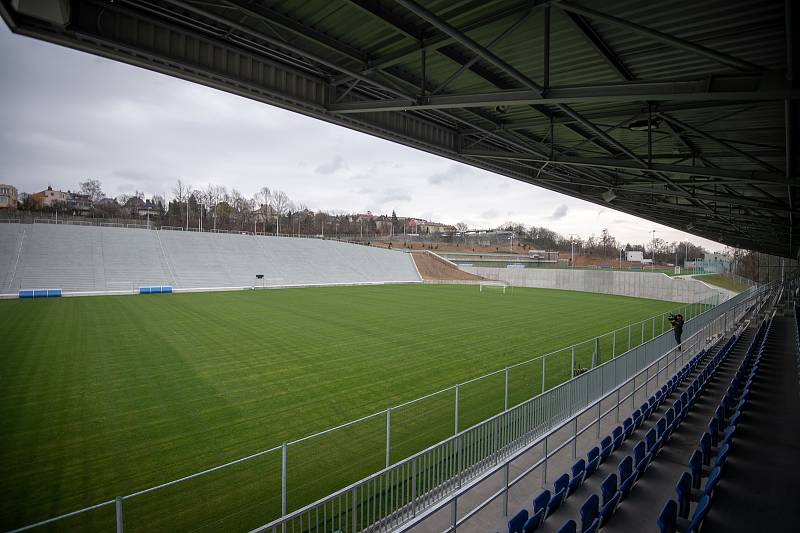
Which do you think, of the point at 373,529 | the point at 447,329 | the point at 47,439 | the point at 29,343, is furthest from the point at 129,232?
the point at 373,529

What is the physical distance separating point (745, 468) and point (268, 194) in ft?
377

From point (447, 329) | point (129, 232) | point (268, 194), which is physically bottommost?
Result: point (447, 329)

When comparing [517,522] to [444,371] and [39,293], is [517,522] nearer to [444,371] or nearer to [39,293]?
[444,371]

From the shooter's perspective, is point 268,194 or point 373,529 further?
point 268,194

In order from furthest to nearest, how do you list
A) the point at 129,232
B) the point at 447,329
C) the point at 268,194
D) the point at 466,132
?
1. the point at 268,194
2. the point at 129,232
3. the point at 447,329
4. the point at 466,132

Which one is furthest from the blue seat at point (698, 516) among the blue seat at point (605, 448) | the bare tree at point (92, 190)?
the bare tree at point (92, 190)

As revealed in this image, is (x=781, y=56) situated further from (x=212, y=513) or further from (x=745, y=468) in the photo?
(x=212, y=513)

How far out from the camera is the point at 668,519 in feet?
15.8

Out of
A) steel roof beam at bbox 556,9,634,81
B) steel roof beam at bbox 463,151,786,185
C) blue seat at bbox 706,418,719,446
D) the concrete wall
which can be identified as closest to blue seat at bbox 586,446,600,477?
blue seat at bbox 706,418,719,446

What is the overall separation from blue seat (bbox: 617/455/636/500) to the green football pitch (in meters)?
3.87

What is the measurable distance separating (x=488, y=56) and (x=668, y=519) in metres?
7.00

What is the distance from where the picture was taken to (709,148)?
41.3 feet

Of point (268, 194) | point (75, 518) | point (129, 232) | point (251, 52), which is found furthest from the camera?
point (268, 194)

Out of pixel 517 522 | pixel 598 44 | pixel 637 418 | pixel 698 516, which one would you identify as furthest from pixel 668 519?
pixel 598 44
